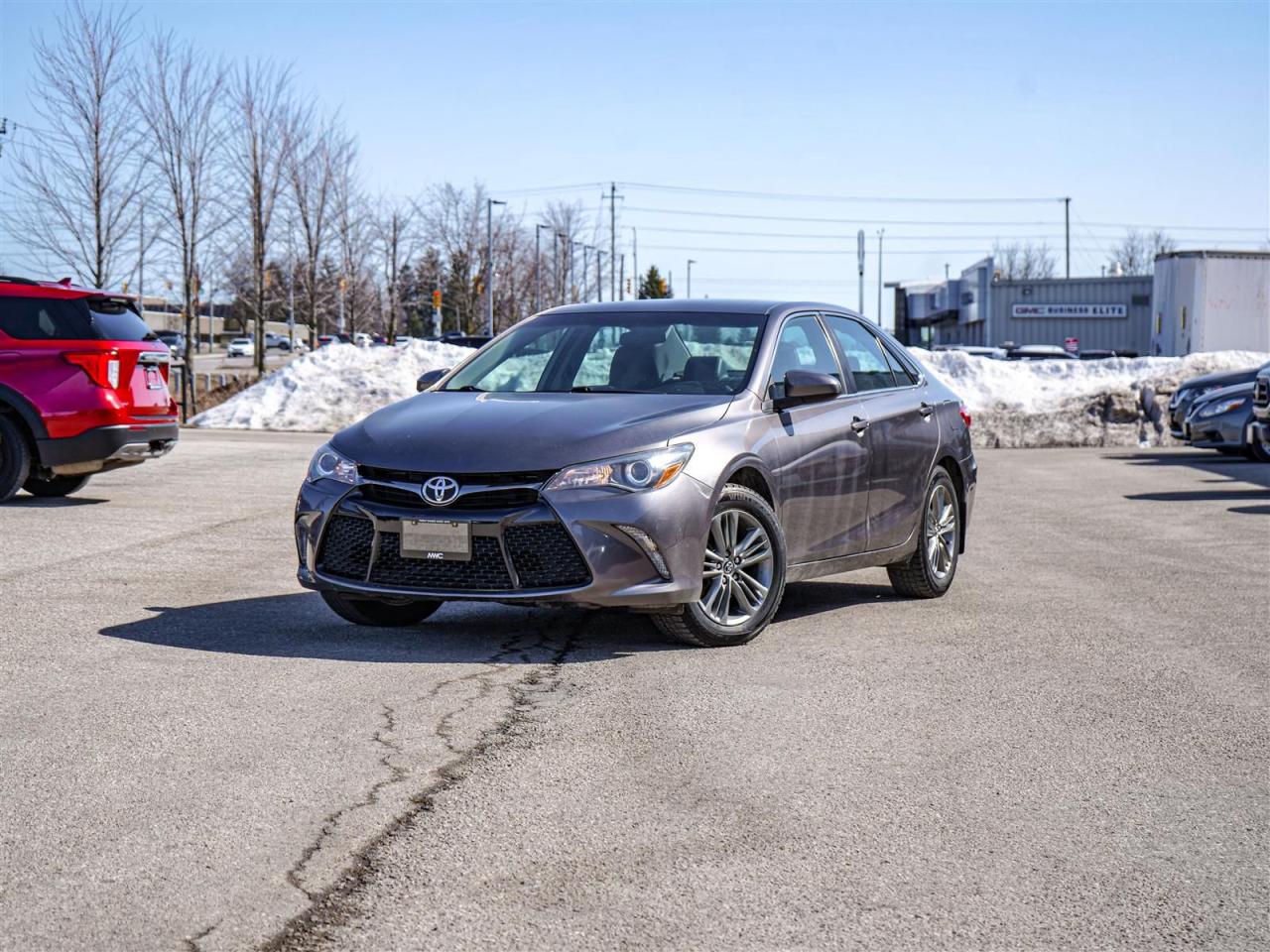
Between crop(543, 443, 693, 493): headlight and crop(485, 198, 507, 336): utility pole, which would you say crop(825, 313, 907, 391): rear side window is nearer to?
crop(543, 443, 693, 493): headlight

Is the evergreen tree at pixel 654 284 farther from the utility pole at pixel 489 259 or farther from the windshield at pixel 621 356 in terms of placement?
the windshield at pixel 621 356

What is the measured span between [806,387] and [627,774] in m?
3.11

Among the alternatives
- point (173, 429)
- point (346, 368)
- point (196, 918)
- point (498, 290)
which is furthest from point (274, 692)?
point (498, 290)

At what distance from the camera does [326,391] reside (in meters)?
30.5

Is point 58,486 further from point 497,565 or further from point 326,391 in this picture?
point 326,391

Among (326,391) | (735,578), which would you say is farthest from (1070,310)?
(735,578)

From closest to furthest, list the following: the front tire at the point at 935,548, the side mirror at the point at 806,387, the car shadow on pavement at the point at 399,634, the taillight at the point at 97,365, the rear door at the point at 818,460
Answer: the car shadow on pavement at the point at 399,634, the side mirror at the point at 806,387, the rear door at the point at 818,460, the front tire at the point at 935,548, the taillight at the point at 97,365

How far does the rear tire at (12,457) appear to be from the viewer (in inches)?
544

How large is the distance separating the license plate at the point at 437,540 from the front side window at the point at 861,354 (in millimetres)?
2807

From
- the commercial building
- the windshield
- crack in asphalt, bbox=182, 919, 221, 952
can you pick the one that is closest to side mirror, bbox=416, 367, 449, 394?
the windshield

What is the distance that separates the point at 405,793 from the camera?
475 centimetres

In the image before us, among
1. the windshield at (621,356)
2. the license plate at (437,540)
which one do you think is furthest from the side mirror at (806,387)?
the license plate at (437,540)

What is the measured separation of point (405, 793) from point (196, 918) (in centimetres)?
114

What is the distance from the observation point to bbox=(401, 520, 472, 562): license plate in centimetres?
682
